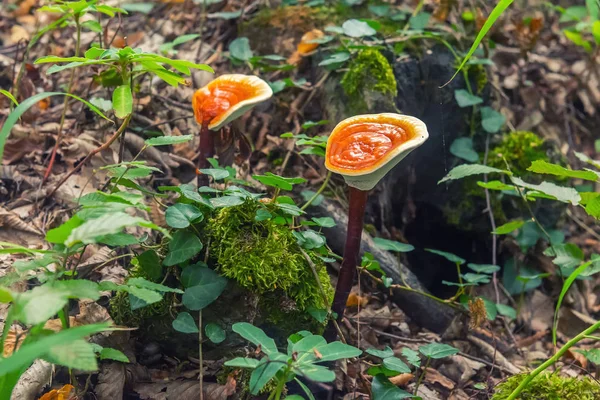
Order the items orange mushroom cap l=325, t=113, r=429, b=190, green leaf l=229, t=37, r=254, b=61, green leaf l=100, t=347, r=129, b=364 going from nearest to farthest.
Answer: green leaf l=100, t=347, r=129, b=364 → orange mushroom cap l=325, t=113, r=429, b=190 → green leaf l=229, t=37, r=254, b=61

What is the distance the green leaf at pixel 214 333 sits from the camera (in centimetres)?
250

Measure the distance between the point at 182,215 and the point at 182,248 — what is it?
159mm

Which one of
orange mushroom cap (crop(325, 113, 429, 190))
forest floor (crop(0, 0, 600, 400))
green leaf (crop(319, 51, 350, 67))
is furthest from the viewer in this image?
green leaf (crop(319, 51, 350, 67))

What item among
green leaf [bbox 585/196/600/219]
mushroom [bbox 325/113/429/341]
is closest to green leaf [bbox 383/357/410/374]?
mushroom [bbox 325/113/429/341]

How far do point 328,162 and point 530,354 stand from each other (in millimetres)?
2420

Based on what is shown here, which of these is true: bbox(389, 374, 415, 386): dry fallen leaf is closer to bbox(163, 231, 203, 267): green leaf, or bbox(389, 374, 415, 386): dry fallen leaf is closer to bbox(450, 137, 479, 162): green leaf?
bbox(163, 231, 203, 267): green leaf

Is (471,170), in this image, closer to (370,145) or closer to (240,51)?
(370,145)

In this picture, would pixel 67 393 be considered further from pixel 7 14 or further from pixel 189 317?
pixel 7 14

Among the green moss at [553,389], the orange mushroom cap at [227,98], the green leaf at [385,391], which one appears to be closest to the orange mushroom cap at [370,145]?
the orange mushroom cap at [227,98]

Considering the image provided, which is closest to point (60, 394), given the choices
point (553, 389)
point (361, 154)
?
point (361, 154)

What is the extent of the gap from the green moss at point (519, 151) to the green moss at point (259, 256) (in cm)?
256

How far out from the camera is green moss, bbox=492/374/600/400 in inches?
108

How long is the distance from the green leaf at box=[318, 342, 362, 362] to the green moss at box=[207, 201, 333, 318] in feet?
2.09

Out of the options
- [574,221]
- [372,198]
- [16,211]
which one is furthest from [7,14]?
[574,221]
